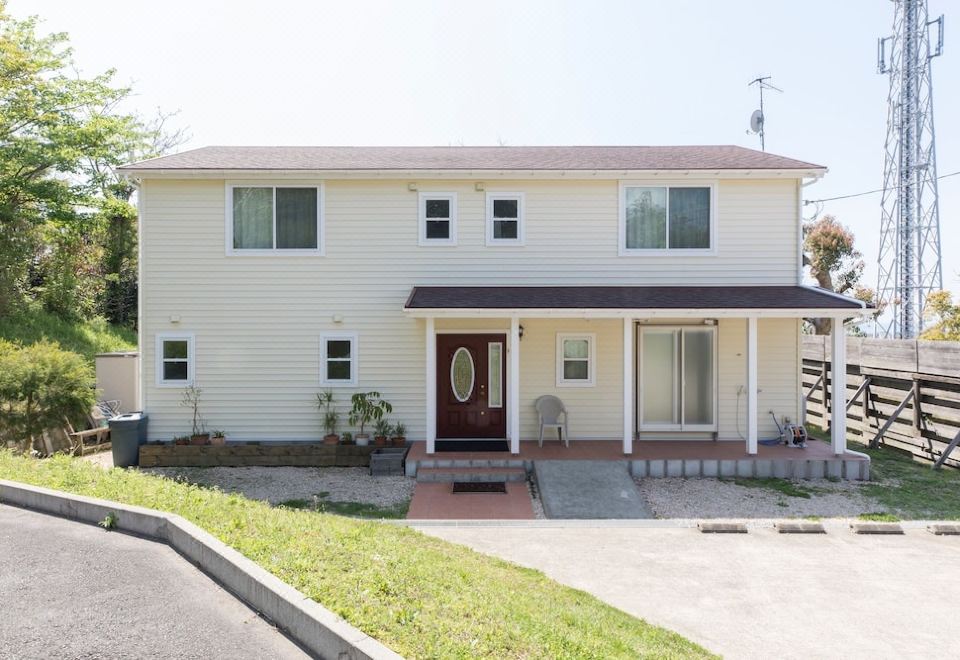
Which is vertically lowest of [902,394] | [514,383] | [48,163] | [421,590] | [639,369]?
[421,590]

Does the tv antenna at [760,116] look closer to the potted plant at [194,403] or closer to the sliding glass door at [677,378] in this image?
the sliding glass door at [677,378]

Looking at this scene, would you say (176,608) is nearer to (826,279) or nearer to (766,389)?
(766,389)

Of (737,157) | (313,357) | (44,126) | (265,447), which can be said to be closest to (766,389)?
(737,157)

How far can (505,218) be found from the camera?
12.0m

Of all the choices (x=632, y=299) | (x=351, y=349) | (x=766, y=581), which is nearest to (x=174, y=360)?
(x=351, y=349)

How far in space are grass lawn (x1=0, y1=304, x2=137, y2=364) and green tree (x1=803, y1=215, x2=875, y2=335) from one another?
28338mm

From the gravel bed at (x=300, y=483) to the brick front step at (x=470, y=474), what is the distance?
0.94 ft

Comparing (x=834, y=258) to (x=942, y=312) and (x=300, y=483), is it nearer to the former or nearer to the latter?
(x=942, y=312)

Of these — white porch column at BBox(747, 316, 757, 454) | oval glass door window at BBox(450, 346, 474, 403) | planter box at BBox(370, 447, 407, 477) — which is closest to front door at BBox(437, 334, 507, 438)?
oval glass door window at BBox(450, 346, 474, 403)

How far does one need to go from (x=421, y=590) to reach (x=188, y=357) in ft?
30.0

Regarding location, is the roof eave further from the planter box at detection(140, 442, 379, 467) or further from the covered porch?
the planter box at detection(140, 442, 379, 467)

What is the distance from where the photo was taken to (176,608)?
14.9 feet

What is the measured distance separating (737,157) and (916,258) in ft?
52.2

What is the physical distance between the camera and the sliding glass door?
11914 mm
